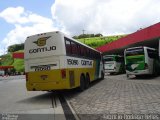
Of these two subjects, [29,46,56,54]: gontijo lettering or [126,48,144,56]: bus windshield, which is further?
[126,48,144,56]: bus windshield

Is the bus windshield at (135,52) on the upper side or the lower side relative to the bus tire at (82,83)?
upper

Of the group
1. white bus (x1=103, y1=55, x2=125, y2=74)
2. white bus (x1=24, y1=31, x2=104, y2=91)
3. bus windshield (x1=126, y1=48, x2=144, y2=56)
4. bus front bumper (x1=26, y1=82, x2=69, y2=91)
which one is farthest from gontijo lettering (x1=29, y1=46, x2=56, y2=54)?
white bus (x1=103, y1=55, x2=125, y2=74)

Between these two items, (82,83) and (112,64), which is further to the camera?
(112,64)

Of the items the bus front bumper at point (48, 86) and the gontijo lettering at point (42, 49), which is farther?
the gontijo lettering at point (42, 49)

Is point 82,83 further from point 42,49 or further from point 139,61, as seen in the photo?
point 139,61

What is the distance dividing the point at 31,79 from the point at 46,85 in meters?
0.93

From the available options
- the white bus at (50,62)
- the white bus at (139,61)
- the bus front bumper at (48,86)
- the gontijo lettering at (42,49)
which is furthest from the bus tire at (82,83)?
the white bus at (139,61)

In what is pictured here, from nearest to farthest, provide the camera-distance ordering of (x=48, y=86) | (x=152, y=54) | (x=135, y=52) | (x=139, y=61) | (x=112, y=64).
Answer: (x=48, y=86)
(x=139, y=61)
(x=135, y=52)
(x=152, y=54)
(x=112, y=64)

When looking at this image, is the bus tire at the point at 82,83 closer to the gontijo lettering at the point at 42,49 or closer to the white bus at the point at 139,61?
the gontijo lettering at the point at 42,49

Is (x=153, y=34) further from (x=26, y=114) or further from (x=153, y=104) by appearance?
(x=26, y=114)

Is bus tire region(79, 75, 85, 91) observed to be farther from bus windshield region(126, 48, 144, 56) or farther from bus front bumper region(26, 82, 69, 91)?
bus windshield region(126, 48, 144, 56)

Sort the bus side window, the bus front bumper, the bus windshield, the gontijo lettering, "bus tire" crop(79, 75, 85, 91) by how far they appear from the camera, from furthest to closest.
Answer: the bus side window, the bus windshield, "bus tire" crop(79, 75, 85, 91), the gontijo lettering, the bus front bumper

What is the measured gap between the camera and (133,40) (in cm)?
3028

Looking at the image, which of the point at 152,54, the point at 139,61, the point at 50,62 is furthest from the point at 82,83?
the point at 152,54
